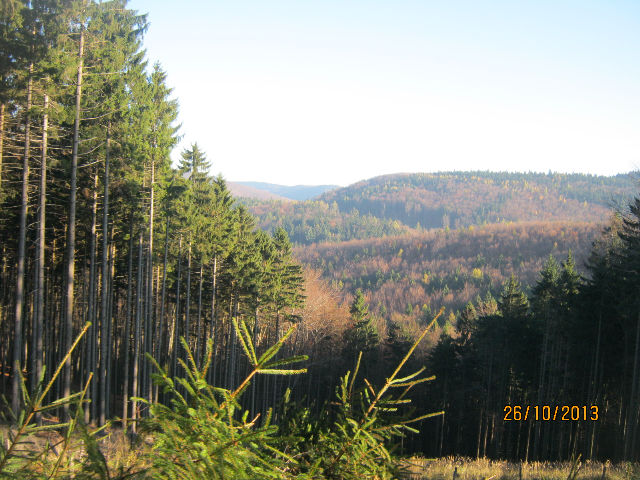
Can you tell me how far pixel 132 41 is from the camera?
20.6 meters

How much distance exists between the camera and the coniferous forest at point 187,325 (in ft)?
7.13

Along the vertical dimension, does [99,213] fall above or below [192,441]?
above

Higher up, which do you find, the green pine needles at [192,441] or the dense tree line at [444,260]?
the green pine needles at [192,441]

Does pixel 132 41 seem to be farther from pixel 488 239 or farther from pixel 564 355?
pixel 488 239

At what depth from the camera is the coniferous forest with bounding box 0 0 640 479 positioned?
217 centimetres

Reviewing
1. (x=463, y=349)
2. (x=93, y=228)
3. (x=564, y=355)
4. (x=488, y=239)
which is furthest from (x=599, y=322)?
(x=488, y=239)
